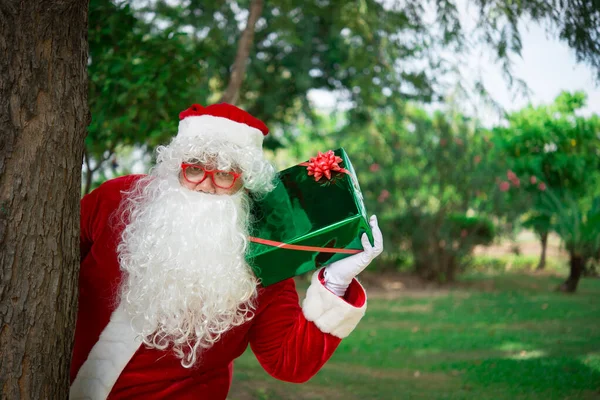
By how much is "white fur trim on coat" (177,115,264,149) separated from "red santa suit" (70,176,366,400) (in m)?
0.41

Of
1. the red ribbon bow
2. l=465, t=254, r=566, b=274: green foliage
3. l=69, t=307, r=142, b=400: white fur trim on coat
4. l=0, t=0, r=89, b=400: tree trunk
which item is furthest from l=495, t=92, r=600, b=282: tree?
l=0, t=0, r=89, b=400: tree trunk

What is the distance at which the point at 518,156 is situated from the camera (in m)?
9.80

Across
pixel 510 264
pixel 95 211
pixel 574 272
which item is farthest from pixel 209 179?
pixel 510 264

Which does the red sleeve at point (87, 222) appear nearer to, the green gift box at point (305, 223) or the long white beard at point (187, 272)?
the long white beard at point (187, 272)

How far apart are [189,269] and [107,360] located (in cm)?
49

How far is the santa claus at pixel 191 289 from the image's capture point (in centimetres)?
226

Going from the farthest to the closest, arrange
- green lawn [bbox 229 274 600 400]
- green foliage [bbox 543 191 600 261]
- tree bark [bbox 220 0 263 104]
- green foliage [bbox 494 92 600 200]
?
green foliage [bbox 543 191 600 261], green foliage [bbox 494 92 600 200], tree bark [bbox 220 0 263 104], green lawn [bbox 229 274 600 400]

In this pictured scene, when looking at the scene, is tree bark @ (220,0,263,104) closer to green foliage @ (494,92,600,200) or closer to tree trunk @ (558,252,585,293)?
green foliage @ (494,92,600,200)

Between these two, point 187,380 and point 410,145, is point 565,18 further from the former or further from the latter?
point 410,145

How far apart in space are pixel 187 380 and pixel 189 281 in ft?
1.46

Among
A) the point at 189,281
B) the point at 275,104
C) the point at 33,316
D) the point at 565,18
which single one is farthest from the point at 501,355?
the point at 275,104

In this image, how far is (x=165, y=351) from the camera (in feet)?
7.65

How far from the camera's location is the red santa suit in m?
2.28

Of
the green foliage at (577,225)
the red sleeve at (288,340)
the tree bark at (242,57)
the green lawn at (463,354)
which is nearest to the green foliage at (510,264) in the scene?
the green foliage at (577,225)
